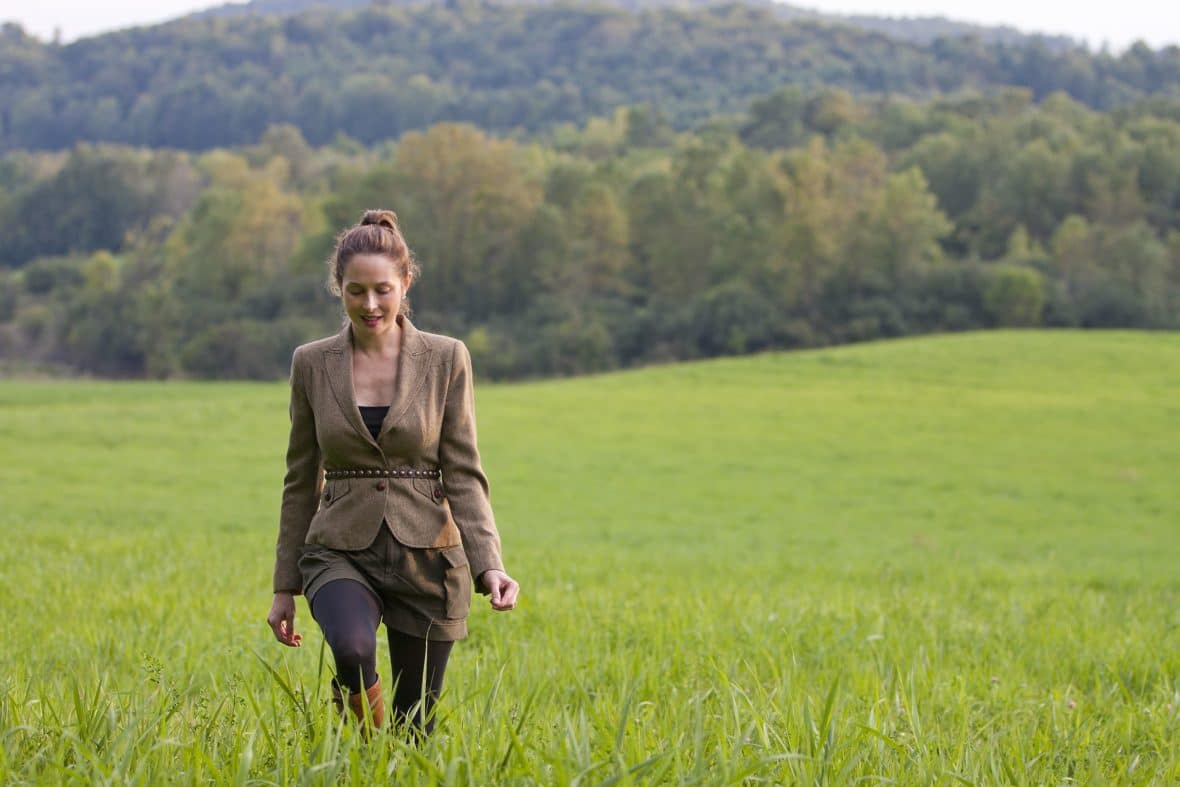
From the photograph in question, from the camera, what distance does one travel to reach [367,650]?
10.6 ft

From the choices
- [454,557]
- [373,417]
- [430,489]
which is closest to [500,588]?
[454,557]

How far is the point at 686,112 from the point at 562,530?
15431cm

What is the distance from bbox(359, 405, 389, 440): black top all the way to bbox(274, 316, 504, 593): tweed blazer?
0.05 m

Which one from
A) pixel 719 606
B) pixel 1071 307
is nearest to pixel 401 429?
pixel 719 606

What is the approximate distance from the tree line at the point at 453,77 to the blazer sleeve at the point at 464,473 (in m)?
150

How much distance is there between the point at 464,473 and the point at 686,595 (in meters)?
4.90

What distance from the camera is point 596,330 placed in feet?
203

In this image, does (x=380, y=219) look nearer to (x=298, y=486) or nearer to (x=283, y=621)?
(x=298, y=486)

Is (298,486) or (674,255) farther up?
(674,255)

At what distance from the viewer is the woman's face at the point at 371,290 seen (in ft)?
11.6

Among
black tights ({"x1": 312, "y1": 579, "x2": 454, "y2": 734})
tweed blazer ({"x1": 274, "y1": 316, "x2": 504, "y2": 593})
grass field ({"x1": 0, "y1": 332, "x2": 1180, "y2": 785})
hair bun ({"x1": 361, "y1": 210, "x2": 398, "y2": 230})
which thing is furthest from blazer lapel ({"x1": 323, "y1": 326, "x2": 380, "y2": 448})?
grass field ({"x1": 0, "y1": 332, "x2": 1180, "y2": 785})

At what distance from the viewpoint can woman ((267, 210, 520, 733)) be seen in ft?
11.5

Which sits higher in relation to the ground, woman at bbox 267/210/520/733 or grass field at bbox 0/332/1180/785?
woman at bbox 267/210/520/733

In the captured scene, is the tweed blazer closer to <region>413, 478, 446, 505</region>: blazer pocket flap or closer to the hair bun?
<region>413, 478, 446, 505</region>: blazer pocket flap
